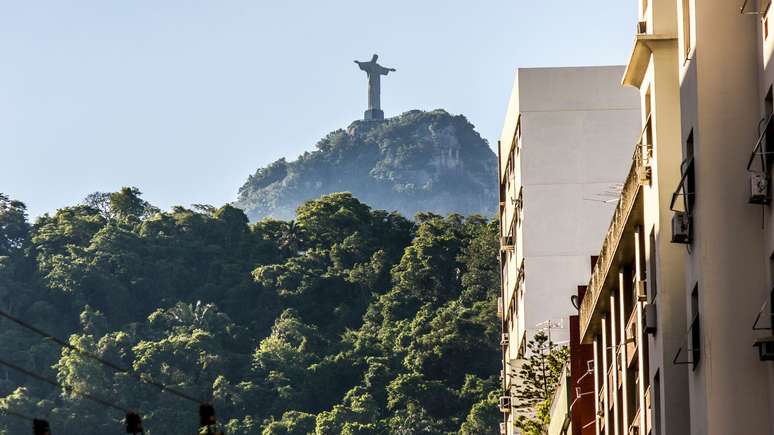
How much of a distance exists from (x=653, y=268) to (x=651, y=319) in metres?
0.85

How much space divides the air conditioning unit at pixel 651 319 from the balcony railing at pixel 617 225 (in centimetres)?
216

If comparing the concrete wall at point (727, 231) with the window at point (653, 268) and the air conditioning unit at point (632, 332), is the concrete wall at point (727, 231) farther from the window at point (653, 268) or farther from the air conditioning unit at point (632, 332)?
the air conditioning unit at point (632, 332)

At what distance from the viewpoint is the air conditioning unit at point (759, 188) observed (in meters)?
27.9

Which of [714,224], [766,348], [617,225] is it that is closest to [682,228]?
[714,224]

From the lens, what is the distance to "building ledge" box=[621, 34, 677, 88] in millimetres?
36375

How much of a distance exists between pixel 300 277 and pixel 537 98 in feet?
424

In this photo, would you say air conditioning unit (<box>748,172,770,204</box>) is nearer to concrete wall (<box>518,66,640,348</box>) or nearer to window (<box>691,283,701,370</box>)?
window (<box>691,283,701,370</box>)

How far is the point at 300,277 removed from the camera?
193500 mm

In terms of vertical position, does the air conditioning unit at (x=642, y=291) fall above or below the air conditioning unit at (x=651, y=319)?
above

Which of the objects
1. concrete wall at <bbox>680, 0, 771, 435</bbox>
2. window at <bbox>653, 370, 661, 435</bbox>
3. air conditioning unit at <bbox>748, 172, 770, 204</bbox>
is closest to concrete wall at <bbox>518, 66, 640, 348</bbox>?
window at <bbox>653, 370, 661, 435</bbox>

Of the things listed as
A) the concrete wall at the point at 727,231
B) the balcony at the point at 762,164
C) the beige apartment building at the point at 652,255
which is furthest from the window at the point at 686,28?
the beige apartment building at the point at 652,255

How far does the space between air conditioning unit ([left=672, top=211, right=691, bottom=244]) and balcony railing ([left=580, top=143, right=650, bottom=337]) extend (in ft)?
19.4

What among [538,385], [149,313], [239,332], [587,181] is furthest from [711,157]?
[149,313]

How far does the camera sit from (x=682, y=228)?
102 ft
